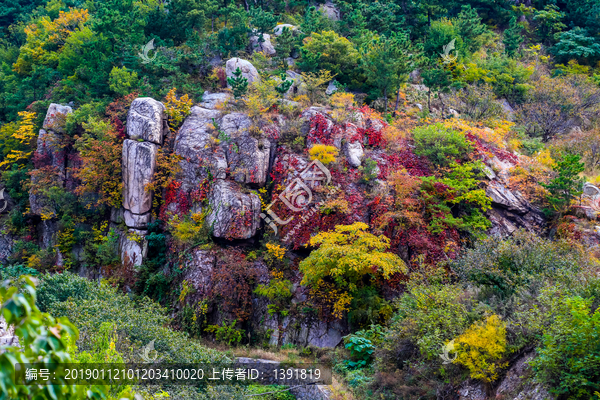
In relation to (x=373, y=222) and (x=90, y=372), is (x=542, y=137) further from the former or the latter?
(x=90, y=372)

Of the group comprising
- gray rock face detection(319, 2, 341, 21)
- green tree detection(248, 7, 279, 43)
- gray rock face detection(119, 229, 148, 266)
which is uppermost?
gray rock face detection(319, 2, 341, 21)

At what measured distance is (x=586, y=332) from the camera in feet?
23.3

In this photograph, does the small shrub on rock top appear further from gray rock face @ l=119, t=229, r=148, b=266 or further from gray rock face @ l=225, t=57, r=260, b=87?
gray rock face @ l=119, t=229, r=148, b=266

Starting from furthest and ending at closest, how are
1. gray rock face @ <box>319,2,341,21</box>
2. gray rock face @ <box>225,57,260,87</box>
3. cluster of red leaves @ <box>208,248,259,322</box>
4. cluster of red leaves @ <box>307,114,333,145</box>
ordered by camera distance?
gray rock face @ <box>319,2,341,21</box>
gray rock face @ <box>225,57,260,87</box>
cluster of red leaves @ <box>307,114,333,145</box>
cluster of red leaves @ <box>208,248,259,322</box>

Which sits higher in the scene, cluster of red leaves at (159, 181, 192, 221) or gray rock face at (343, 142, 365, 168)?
gray rock face at (343, 142, 365, 168)

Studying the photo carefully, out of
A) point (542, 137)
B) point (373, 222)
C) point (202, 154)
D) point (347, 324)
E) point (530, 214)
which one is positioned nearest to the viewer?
point (347, 324)

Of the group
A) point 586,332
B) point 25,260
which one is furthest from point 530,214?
point 25,260

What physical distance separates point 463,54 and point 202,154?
16975 millimetres

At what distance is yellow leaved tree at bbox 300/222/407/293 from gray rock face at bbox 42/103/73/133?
14.4 m

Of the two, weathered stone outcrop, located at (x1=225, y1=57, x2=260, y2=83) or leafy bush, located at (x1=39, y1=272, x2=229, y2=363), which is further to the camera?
weathered stone outcrop, located at (x1=225, y1=57, x2=260, y2=83)

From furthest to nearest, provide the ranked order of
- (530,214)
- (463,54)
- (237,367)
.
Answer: (463,54) < (530,214) < (237,367)

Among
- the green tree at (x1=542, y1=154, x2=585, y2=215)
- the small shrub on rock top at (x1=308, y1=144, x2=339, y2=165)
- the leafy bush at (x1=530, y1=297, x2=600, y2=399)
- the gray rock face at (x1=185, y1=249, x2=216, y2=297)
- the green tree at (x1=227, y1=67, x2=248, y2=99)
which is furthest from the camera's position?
the green tree at (x1=227, y1=67, x2=248, y2=99)

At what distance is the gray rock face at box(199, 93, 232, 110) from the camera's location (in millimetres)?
19344

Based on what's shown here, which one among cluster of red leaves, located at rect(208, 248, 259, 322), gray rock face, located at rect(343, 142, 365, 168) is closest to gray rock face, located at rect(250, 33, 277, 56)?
gray rock face, located at rect(343, 142, 365, 168)
